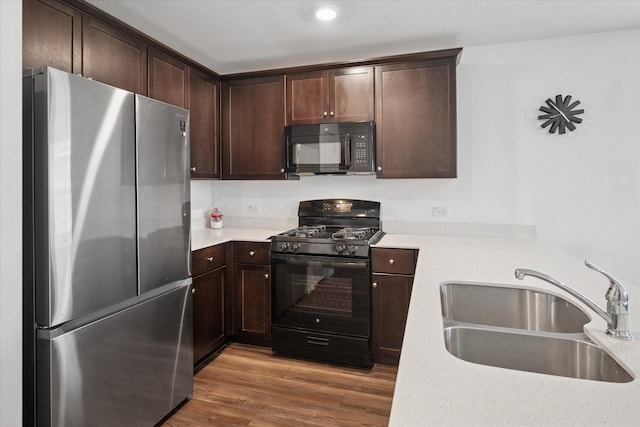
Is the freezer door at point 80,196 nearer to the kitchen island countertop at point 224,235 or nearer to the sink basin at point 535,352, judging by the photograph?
the kitchen island countertop at point 224,235

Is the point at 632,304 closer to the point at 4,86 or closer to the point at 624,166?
the point at 624,166

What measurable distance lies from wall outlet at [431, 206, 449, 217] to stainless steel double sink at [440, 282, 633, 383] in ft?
5.21

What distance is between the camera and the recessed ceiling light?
2248mm

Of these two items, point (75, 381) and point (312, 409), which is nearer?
point (75, 381)

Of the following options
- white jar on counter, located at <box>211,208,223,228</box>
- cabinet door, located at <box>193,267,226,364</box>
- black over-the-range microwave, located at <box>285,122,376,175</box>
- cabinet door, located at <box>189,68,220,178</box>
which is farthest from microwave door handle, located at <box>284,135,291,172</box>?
cabinet door, located at <box>193,267,226,364</box>

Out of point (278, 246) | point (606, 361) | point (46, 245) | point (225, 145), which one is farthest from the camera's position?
point (225, 145)

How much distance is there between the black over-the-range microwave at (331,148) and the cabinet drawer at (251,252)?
2.28ft

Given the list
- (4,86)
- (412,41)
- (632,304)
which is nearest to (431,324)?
(632,304)

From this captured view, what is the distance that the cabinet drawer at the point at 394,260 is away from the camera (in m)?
2.62

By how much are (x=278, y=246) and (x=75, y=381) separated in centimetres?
157

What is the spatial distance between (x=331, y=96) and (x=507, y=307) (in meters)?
2.14

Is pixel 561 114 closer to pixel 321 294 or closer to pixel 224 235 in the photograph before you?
pixel 321 294

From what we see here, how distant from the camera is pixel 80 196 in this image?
1.55 meters

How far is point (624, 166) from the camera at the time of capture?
2.68m
